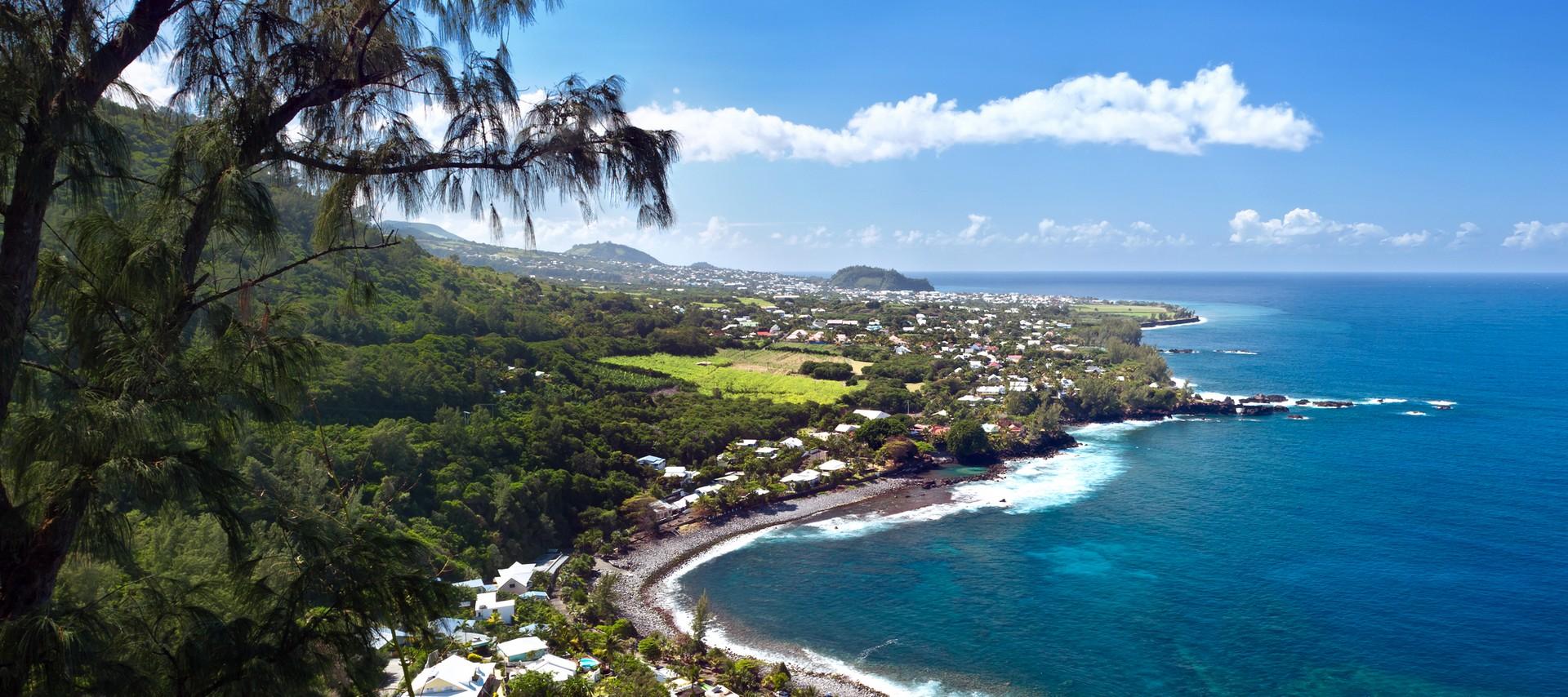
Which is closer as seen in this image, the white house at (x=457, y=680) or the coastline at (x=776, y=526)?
the white house at (x=457, y=680)

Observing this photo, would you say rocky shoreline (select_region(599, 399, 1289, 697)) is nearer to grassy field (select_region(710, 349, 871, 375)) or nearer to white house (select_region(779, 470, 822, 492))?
white house (select_region(779, 470, 822, 492))

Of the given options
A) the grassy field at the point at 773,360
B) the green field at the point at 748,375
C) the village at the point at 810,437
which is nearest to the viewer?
the village at the point at 810,437

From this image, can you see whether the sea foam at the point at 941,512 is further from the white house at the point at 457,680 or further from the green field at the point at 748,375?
the green field at the point at 748,375

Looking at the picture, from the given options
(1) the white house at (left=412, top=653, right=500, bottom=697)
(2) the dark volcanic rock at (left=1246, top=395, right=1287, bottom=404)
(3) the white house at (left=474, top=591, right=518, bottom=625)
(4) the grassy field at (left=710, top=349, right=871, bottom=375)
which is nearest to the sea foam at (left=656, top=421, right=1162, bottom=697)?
(3) the white house at (left=474, top=591, right=518, bottom=625)

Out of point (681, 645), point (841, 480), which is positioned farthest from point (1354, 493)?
point (681, 645)

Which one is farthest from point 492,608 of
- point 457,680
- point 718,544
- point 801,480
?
point 801,480

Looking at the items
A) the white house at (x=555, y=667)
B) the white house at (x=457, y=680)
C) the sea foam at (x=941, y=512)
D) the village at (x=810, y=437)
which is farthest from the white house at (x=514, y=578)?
the white house at (x=457, y=680)

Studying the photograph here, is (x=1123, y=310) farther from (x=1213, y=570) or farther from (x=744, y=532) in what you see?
(x=744, y=532)
